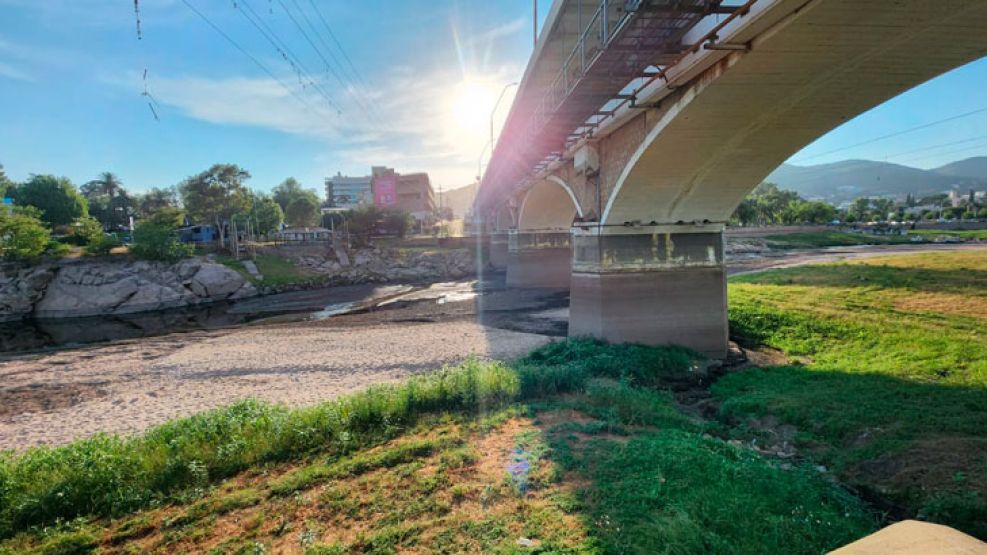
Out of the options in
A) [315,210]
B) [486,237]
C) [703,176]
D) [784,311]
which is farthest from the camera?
[315,210]

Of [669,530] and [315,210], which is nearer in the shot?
[669,530]

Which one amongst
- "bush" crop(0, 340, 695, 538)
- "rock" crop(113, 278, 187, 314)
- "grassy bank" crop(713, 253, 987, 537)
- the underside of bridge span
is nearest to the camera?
"bush" crop(0, 340, 695, 538)

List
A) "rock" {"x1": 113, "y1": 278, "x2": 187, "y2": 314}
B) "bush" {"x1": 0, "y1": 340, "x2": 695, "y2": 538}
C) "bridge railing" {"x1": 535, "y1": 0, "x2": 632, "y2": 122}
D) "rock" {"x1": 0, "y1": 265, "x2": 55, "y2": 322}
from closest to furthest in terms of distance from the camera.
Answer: "bush" {"x1": 0, "y1": 340, "x2": 695, "y2": 538}, "bridge railing" {"x1": 535, "y1": 0, "x2": 632, "y2": 122}, "rock" {"x1": 0, "y1": 265, "x2": 55, "y2": 322}, "rock" {"x1": 113, "y1": 278, "x2": 187, "y2": 314}

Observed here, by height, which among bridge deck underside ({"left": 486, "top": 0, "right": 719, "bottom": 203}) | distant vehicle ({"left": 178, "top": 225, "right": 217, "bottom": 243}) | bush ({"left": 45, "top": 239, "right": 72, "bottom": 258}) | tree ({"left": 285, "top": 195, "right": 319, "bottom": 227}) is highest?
tree ({"left": 285, "top": 195, "right": 319, "bottom": 227})

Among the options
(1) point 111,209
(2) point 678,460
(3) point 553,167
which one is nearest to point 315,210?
(1) point 111,209

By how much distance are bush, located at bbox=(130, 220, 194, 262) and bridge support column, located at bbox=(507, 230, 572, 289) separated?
3381 centimetres

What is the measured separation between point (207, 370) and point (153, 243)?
102 ft

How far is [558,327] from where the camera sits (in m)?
23.3

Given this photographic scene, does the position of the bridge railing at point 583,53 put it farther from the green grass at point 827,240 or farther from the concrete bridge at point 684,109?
the green grass at point 827,240

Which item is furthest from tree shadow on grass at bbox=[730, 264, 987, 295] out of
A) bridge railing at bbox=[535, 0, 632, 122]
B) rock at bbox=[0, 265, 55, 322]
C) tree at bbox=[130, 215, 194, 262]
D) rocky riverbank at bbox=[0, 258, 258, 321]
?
rock at bbox=[0, 265, 55, 322]

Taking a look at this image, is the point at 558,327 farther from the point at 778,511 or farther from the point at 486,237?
the point at 486,237

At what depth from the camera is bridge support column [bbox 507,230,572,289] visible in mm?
39906

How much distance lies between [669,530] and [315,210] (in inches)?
3678

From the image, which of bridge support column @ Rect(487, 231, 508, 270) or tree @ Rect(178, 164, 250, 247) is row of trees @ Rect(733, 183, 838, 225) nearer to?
bridge support column @ Rect(487, 231, 508, 270)
